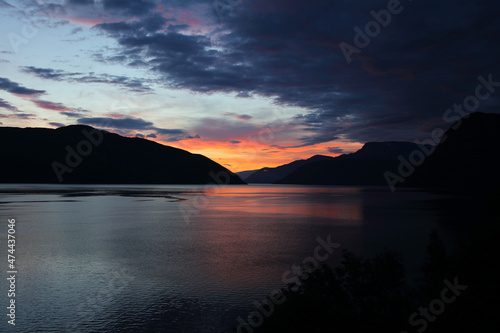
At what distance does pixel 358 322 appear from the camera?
50.0 ft

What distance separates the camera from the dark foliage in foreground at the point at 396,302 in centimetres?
1238

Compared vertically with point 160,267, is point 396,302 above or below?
above

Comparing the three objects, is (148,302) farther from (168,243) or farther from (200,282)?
(168,243)

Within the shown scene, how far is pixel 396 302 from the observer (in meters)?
16.6

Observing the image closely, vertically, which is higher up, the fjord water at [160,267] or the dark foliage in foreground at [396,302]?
the dark foliage in foreground at [396,302]

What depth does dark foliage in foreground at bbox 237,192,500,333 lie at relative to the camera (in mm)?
12383

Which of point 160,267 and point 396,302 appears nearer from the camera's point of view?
point 396,302

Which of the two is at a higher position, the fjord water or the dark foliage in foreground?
the dark foliage in foreground

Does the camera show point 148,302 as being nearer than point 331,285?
No

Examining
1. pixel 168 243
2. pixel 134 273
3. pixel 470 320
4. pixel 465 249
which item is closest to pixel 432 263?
pixel 465 249

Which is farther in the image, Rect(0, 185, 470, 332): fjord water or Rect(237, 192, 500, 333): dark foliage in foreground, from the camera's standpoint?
Rect(0, 185, 470, 332): fjord water

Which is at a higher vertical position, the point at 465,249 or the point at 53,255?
the point at 465,249

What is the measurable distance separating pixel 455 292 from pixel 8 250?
140ft

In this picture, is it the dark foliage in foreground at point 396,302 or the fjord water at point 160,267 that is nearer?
the dark foliage in foreground at point 396,302
